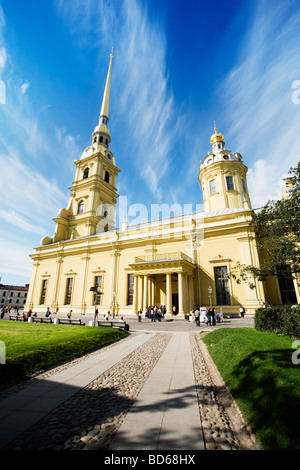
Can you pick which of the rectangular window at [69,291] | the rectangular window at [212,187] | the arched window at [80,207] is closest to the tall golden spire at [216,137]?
the rectangular window at [212,187]

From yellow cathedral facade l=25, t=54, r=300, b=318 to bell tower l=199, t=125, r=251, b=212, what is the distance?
149 millimetres

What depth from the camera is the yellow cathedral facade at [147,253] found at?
24438mm

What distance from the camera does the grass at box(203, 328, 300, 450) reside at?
2.80m

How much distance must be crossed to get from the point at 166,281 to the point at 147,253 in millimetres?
6024

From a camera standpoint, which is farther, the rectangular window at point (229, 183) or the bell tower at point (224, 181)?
the rectangular window at point (229, 183)

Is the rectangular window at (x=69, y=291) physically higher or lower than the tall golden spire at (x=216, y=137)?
lower

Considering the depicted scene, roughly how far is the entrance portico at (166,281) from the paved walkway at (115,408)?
16791 mm

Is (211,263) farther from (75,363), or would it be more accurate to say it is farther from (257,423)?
(257,423)

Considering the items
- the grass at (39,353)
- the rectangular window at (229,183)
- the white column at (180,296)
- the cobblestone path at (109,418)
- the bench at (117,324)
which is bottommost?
the cobblestone path at (109,418)

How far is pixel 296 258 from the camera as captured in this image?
14.1m

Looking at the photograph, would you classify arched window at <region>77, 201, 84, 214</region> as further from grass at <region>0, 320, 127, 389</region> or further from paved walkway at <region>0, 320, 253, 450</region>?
paved walkway at <region>0, 320, 253, 450</region>

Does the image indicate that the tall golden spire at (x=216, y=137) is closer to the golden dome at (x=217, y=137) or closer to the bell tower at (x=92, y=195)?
the golden dome at (x=217, y=137)

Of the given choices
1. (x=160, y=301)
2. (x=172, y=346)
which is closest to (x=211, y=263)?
(x=160, y=301)

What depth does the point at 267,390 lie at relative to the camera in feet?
12.4
